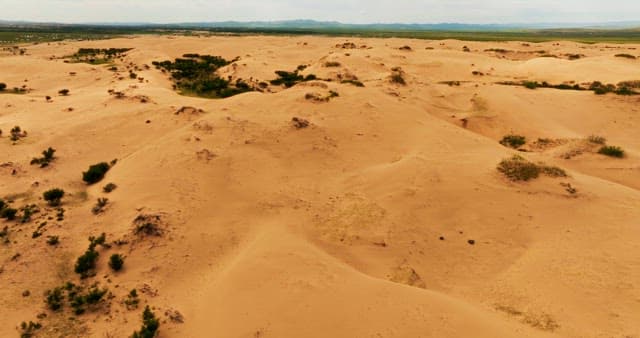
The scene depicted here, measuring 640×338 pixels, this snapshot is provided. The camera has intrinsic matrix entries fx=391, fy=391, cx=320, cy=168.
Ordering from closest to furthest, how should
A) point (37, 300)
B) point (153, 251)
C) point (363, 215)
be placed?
point (37, 300), point (153, 251), point (363, 215)

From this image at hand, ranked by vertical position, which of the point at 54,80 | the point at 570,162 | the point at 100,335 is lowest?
the point at 100,335

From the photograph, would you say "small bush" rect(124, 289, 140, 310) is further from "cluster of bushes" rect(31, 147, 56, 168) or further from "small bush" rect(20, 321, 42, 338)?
"cluster of bushes" rect(31, 147, 56, 168)

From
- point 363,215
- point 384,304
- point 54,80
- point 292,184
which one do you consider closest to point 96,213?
point 292,184

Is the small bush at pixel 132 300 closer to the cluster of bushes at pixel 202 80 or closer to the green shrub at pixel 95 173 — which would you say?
the green shrub at pixel 95 173

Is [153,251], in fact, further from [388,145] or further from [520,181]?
[520,181]

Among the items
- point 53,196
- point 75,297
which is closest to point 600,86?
point 75,297

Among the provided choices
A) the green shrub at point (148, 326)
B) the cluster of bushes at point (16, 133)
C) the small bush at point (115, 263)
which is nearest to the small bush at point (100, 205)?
the small bush at point (115, 263)

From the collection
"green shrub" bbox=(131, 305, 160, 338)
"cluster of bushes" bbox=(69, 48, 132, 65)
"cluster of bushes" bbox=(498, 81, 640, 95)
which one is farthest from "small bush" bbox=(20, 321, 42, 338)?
"cluster of bushes" bbox=(69, 48, 132, 65)
